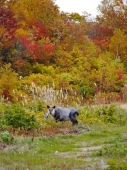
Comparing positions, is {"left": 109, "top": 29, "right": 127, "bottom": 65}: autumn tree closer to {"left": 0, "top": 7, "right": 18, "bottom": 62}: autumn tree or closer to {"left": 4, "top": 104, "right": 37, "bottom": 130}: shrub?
{"left": 0, "top": 7, "right": 18, "bottom": 62}: autumn tree

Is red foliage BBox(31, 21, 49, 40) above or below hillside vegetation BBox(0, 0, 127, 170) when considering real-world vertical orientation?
above

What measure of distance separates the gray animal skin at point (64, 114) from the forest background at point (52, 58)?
584 centimetres

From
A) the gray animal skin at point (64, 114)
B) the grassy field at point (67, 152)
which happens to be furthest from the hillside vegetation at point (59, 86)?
the gray animal skin at point (64, 114)

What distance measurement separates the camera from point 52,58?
114 ft

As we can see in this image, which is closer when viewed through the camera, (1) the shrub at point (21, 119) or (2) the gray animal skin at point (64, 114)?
(1) the shrub at point (21, 119)

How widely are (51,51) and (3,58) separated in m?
4.53

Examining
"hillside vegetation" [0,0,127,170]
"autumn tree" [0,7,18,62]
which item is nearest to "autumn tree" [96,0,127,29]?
"hillside vegetation" [0,0,127,170]

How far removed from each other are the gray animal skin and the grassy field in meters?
1.77

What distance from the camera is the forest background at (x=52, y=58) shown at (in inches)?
1105

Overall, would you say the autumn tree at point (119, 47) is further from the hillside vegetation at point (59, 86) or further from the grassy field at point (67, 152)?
the grassy field at point (67, 152)

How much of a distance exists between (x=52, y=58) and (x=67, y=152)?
79.7ft

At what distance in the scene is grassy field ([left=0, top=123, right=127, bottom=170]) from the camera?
875 cm

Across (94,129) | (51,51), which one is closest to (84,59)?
(51,51)

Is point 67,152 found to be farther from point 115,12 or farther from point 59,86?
point 115,12
